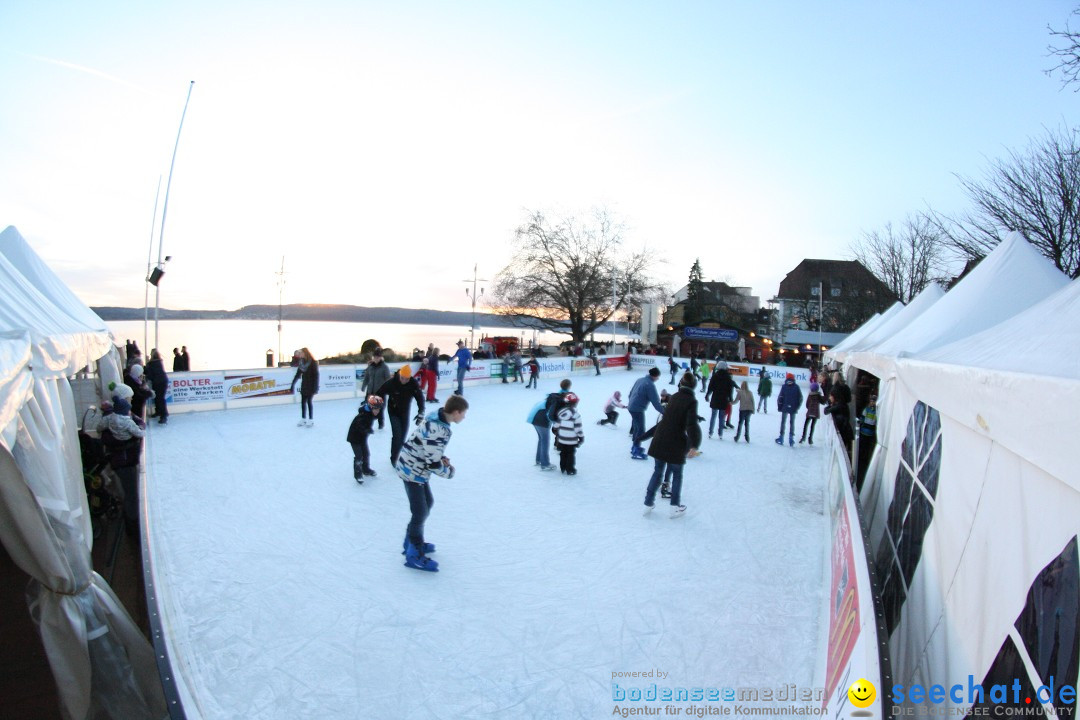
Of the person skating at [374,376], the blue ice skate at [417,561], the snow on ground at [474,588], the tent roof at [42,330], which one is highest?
the tent roof at [42,330]

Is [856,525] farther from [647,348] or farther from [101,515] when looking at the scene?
[647,348]

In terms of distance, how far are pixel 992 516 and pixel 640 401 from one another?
652 cm

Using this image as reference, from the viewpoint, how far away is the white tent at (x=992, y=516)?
1.65 m

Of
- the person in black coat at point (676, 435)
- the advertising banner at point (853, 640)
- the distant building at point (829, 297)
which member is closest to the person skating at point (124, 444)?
the person in black coat at point (676, 435)

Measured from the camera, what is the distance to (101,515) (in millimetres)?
5789

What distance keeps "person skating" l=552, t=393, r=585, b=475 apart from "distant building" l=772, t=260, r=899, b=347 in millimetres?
26832

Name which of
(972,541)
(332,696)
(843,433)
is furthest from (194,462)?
(843,433)

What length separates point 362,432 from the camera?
23.5 ft

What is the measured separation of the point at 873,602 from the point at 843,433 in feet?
21.5

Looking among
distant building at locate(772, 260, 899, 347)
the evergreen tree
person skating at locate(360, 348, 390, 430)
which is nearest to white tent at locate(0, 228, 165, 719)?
person skating at locate(360, 348, 390, 430)

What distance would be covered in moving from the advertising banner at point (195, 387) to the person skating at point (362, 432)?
7.28 m

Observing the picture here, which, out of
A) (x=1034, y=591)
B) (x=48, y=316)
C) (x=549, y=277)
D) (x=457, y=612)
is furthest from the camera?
(x=549, y=277)

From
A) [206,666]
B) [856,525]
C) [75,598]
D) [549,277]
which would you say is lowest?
[206,666]

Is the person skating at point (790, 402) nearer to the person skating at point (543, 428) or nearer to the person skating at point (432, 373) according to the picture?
the person skating at point (543, 428)
